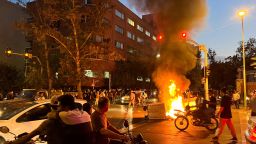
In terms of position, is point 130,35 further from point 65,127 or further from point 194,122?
point 65,127

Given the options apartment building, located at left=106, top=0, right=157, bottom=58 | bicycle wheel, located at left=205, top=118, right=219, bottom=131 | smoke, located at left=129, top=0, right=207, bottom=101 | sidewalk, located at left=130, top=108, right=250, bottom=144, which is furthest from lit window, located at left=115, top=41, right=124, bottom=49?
bicycle wheel, located at left=205, top=118, right=219, bottom=131

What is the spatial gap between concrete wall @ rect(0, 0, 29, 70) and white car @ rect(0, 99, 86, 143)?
180 ft

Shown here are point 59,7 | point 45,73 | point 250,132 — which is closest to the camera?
point 250,132

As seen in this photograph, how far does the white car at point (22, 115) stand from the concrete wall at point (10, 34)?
54.9 m

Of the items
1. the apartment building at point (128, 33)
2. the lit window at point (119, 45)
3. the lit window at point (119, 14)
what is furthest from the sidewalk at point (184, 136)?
the lit window at point (119, 14)

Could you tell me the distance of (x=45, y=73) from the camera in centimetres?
4000

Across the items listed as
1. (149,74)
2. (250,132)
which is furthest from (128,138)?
(149,74)

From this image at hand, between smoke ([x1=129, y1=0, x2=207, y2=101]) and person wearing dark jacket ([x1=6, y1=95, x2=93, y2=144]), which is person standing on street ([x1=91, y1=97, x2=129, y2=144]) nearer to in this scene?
person wearing dark jacket ([x1=6, y1=95, x2=93, y2=144])

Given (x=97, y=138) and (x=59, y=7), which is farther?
(x=59, y=7)

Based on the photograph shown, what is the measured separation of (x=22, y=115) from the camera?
33.0 ft

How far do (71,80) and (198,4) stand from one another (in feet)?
35.6

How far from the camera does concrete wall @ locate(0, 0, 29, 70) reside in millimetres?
64562

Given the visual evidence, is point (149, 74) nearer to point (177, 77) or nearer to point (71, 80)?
point (177, 77)

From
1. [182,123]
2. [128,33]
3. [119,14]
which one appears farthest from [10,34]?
[182,123]
